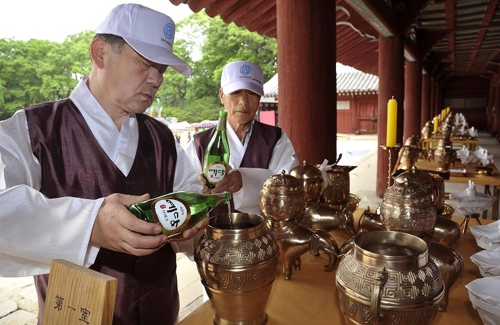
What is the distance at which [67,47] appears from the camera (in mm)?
13953

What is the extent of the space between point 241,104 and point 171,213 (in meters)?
1.43

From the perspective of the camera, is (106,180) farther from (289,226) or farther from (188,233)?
(289,226)

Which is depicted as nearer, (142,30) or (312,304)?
(312,304)

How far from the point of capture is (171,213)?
1002 millimetres

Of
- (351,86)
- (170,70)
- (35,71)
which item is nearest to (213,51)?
(170,70)

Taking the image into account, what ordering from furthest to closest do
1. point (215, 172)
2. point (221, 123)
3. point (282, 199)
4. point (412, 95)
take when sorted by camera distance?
point (412, 95), point (221, 123), point (215, 172), point (282, 199)

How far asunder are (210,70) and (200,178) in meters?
24.9

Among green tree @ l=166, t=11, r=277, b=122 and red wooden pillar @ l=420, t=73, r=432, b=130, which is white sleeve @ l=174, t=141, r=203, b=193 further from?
green tree @ l=166, t=11, r=277, b=122

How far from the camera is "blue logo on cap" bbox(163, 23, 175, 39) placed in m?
1.48

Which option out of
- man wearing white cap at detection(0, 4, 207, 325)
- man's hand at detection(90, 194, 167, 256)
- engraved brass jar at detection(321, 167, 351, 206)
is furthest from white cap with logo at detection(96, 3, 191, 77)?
engraved brass jar at detection(321, 167, 351, 206)

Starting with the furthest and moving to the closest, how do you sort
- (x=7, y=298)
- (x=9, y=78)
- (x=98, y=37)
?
1. (x=9, y=78)
2. (x=7, y=298)
3. (x=98, y=37)

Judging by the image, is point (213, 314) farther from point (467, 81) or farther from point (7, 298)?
point (467, 81)

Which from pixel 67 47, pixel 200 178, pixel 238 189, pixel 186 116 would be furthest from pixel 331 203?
pixel 186 116

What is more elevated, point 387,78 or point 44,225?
point 387,78
